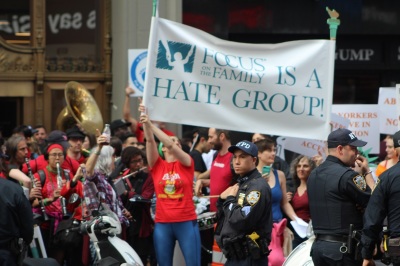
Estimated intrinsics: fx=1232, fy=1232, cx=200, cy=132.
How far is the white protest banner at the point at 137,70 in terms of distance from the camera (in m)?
17.4

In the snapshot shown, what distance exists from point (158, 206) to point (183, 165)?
49cm

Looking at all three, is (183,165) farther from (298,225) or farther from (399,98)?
(399,98)

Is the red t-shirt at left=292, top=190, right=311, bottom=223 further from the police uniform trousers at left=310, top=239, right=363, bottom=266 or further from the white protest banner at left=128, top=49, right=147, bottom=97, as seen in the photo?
the white protest banner at left=128, top=49, right=147, bottom=97

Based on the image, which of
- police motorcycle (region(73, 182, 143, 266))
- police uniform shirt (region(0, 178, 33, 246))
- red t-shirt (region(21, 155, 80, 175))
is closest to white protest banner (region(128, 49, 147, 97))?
red t-shirt (region(21, 155, 80, 175))

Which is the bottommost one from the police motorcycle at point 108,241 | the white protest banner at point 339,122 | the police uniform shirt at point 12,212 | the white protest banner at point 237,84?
the police motorcycle at point 108,241

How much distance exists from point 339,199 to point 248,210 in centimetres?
80

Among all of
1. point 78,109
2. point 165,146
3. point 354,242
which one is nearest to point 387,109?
point 165,146

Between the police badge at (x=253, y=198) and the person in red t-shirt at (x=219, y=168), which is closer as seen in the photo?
the police badge at (x=253, y=198)

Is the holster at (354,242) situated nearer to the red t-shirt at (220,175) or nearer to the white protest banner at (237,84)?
the white protest banner at (237,84)

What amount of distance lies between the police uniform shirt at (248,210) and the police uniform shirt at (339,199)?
0.50m

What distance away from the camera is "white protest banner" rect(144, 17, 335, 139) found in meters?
12.0

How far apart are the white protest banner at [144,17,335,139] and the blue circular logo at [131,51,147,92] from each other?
207 inches

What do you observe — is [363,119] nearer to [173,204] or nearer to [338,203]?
[173,204]

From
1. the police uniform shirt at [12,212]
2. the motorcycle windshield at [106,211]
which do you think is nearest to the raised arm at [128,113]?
the motorcycle windshield at [106,211]
